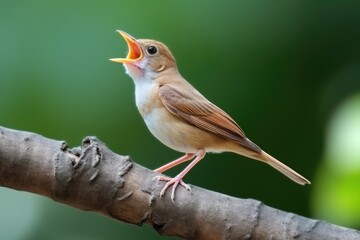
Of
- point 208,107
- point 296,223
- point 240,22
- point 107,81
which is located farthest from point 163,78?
point 296,223

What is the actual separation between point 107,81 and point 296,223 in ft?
6.05

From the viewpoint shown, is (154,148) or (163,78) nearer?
(163,78)

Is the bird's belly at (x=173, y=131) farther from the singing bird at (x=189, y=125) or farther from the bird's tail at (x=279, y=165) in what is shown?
the bird's tail at (x=279, y=165)

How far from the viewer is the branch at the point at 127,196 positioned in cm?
234

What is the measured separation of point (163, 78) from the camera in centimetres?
357

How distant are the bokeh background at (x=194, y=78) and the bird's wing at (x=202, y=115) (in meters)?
0.71

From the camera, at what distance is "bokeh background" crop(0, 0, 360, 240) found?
4.00m

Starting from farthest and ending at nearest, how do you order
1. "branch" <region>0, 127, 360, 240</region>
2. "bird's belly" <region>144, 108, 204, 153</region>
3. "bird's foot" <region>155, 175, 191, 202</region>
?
"bird's belly" <region>144, 108, 204, 153</region>
"bird's foot" <region>155, 175, 191, 202</region>
"branch" <region>0, 127, 360, 240</region>

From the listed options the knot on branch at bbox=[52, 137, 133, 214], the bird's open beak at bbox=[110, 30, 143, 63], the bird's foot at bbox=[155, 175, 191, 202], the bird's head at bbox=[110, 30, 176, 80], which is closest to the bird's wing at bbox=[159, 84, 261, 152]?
the bird's head at bbox=[110, 30, 176, 80]

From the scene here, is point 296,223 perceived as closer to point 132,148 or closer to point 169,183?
point 169,183

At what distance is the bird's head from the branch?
1097mm

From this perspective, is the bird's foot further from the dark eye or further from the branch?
the dark eye

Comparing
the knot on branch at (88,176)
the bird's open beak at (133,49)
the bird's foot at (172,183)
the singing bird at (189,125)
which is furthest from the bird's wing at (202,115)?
the knot on branch at (88,176)

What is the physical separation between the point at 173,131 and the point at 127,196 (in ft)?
2.65
